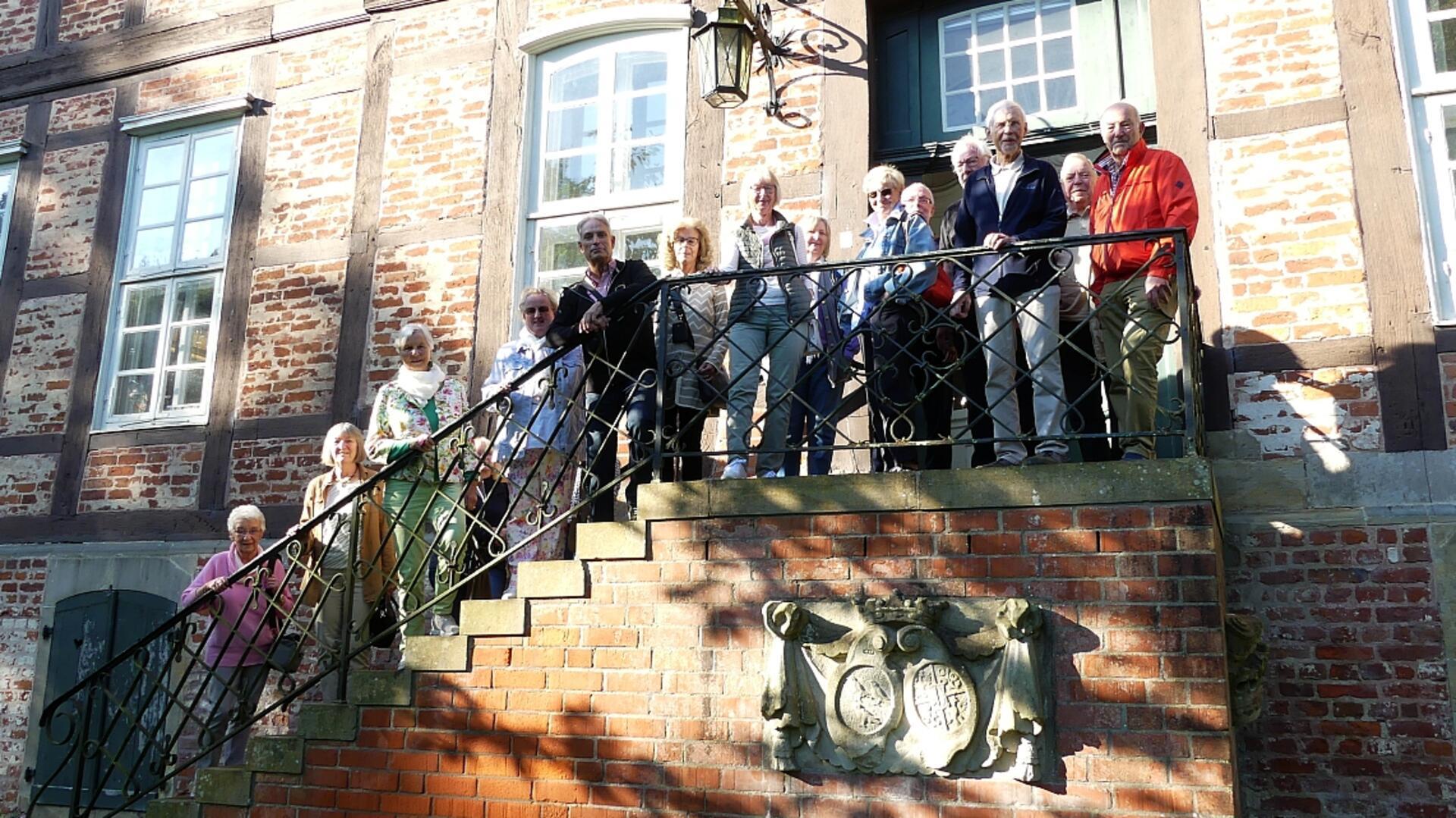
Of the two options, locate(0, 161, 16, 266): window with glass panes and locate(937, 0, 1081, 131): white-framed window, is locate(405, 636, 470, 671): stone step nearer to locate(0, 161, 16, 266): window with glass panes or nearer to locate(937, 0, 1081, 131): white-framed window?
locate(937, 0, 1081, 131): white-framed window

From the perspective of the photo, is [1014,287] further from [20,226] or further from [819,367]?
[20,226]

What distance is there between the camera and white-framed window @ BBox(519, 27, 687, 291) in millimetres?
7340

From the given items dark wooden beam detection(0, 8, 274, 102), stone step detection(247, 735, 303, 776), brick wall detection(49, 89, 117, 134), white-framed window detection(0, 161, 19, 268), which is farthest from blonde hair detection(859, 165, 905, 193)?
white-framed window detection(0, 161, 19, 268)

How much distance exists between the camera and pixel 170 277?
838 centimetres

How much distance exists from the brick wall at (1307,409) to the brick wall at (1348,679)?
404 millimetres

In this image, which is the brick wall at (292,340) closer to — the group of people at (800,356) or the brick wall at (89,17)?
the group of people at (800,356)

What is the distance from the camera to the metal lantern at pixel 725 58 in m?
6.32

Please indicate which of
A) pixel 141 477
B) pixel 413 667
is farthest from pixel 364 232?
pixel 413 667

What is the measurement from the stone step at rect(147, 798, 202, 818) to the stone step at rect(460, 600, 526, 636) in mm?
1462

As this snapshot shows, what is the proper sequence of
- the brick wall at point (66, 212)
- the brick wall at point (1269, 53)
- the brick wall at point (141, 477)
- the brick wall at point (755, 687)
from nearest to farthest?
the brick wall at point (755, 687) → the brick wall at point (1269, 53) → the brick wall at point (141, 477) → the brick wall at point (66, 212)

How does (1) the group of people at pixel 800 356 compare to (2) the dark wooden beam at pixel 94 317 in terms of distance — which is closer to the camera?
(1) the group of people at pixel 800 356

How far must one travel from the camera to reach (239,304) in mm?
8023

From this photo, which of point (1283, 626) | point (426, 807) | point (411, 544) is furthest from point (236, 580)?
point (1283, 626)

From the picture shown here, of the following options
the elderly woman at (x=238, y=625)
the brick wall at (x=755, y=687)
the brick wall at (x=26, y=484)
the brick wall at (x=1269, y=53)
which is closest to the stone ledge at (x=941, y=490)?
the brick wall at (x=755, y=687)
